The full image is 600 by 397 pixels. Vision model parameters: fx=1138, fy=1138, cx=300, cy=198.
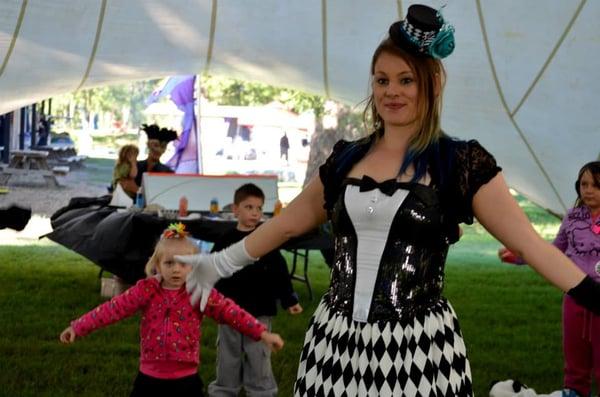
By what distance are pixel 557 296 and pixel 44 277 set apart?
15.2 feet

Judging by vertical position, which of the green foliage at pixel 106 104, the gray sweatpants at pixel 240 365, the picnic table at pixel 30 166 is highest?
the green foliage at pixel 106 104

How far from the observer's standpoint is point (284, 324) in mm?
7836

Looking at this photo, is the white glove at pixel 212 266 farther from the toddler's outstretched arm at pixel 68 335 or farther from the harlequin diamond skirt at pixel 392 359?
the toddler's outstretched arm at pixel 68 335

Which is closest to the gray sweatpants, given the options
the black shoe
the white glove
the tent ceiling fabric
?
the black shoe

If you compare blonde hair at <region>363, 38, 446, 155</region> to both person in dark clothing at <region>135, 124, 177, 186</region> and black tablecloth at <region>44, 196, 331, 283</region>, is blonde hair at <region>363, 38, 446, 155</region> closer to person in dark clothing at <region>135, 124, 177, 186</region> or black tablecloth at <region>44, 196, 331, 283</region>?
black tablecloth at <region>44, 196, 331, 283</region>

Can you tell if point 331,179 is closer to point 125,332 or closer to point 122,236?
point 125,332

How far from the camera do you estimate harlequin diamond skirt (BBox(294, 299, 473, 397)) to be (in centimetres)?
276

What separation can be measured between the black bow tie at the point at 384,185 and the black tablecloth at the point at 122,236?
4761mm

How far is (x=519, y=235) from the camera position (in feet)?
8.98

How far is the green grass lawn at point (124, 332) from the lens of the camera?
235 inches

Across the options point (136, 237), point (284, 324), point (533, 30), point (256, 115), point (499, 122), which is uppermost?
point (256, 115)

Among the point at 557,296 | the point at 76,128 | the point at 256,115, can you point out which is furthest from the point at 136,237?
the point at 76,128

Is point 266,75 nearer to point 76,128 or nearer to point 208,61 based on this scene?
point 208,61

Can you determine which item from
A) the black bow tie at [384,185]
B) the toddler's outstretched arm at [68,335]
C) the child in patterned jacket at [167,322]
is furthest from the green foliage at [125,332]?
the black bow tie at [384,185]
